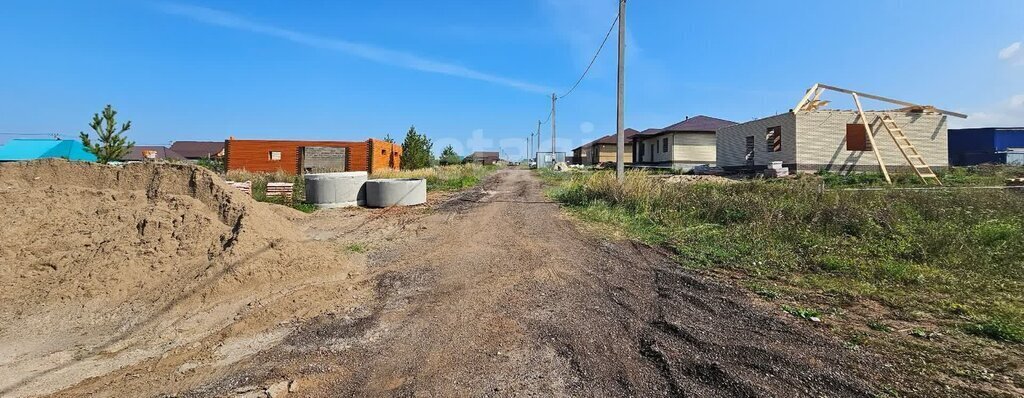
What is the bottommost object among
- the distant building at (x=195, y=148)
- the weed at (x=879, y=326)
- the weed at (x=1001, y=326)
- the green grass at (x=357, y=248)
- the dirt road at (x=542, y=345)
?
the dirt road at (x=542, y=345)

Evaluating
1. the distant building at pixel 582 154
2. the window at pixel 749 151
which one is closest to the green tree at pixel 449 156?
the distant building at pixel 582 154

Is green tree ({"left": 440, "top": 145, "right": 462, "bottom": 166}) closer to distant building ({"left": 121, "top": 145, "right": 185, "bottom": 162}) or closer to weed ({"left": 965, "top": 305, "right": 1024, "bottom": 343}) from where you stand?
distant building ({"left": 121, "top": 145, "right": 185, "bottom": 162})

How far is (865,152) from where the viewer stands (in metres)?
21.2

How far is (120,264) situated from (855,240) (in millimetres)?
9347

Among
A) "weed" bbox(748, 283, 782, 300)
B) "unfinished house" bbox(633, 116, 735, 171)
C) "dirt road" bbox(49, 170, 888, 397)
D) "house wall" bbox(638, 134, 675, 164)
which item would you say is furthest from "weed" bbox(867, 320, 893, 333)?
"house wall" bbox(638, 134, 675, 164)

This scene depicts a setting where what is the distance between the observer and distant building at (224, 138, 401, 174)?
27625 mm

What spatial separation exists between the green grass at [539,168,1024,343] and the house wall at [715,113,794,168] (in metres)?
11.0

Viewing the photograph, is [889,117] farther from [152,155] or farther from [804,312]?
[152,155]

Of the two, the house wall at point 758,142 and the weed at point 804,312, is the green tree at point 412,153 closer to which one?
the house wall at point 758,142

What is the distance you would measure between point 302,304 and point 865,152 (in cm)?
2419

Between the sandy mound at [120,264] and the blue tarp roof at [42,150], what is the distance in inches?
1125

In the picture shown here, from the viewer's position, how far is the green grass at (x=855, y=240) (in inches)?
176

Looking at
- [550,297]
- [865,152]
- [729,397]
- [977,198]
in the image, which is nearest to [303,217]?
[550,297]

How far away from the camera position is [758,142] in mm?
24094
